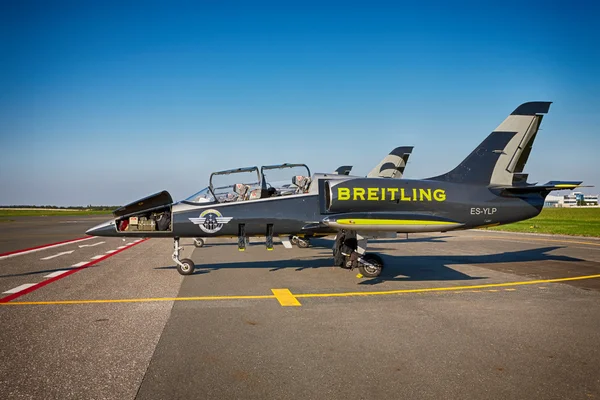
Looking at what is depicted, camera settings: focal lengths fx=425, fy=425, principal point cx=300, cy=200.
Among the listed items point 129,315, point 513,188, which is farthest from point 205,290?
point 513,188

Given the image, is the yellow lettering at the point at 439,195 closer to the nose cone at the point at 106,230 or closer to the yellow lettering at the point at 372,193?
the yellow lettering at the point at 372,193

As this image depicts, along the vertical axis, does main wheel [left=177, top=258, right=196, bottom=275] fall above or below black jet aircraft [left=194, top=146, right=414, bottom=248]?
below

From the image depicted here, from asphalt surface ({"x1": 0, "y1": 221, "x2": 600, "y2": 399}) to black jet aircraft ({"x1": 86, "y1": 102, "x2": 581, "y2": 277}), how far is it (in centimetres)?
119

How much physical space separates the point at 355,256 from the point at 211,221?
401 cm

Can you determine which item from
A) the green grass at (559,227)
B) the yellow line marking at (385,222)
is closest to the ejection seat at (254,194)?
the yellow line marking at (385,222)

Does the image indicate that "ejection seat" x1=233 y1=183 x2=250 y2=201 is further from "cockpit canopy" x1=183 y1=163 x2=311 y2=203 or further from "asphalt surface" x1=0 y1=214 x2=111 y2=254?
"asphalt surface" x1=0 y1=214 x2=111 y2=254

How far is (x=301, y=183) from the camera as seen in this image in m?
12.4

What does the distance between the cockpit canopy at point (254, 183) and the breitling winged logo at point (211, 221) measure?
45 centimetres

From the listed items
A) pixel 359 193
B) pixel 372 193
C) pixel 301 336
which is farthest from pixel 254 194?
pixel 301 336

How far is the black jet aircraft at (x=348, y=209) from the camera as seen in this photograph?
11.3 metres

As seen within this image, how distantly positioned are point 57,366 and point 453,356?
4703 mm

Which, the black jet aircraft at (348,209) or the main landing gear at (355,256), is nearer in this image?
the main landing gear at (355,256)

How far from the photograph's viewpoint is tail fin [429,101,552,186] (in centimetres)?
1304

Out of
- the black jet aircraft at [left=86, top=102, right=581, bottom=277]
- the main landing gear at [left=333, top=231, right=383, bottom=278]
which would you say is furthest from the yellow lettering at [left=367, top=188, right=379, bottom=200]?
the main landing gear at [left=333, top=231, right=383, bottom=278]
